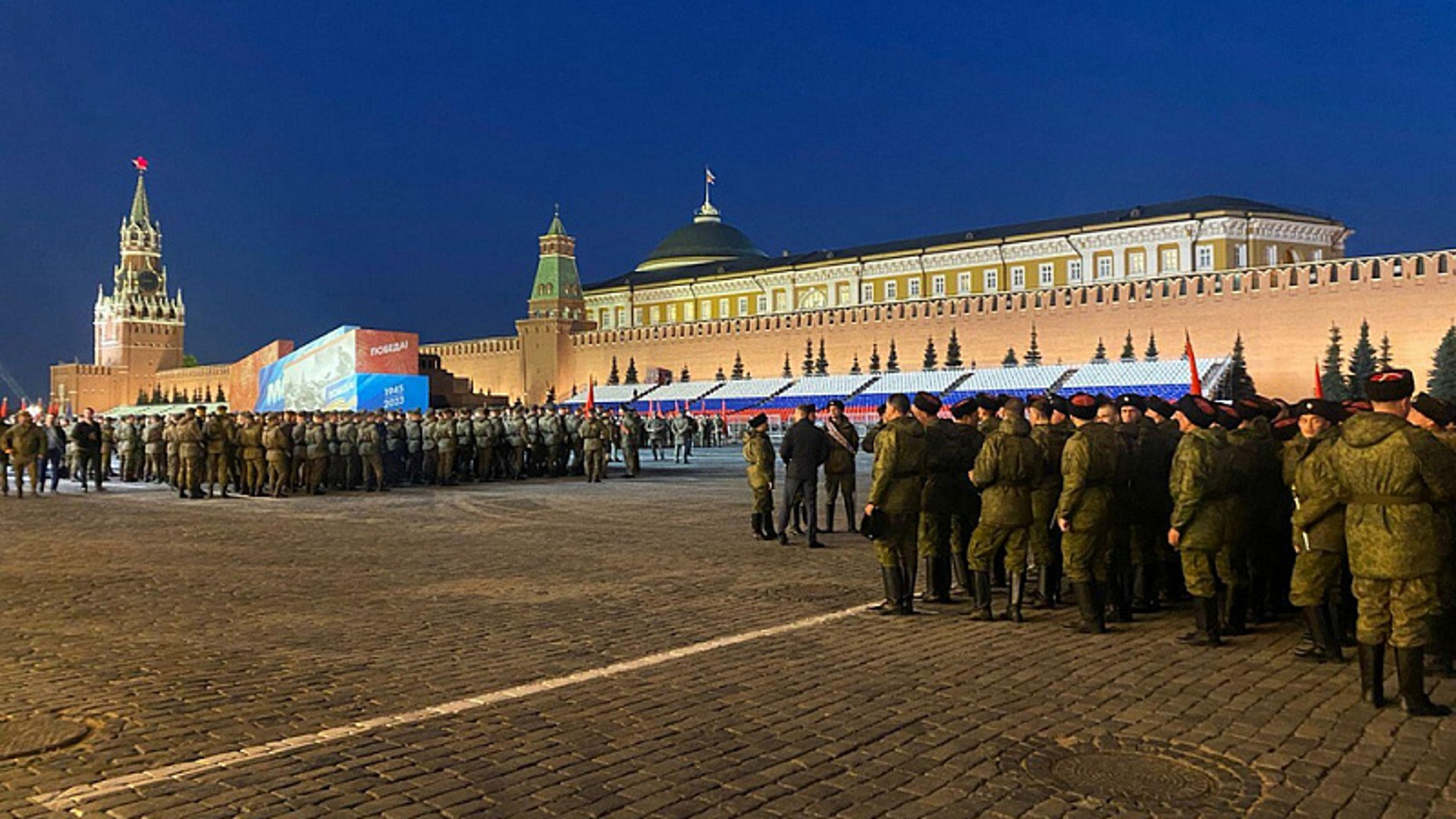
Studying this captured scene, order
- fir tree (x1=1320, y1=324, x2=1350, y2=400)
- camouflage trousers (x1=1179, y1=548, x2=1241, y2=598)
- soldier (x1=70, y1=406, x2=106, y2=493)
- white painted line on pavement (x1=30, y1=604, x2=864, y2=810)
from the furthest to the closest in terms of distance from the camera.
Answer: fir tree (x1=1320, y1=324, x2=1350, y2=400)
soldier (x1=70, y1=406, x2=106, y2=493)
camouflage trousers (x1=1179, y1=548, x2=1241, y2=598)
white painted line on pavement (x1=30, y1=604, x2=864, y2=810)

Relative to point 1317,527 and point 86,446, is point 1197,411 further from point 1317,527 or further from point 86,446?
point 86,446

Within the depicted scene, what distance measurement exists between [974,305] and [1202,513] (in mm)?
43526

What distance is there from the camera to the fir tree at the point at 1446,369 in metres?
34.6

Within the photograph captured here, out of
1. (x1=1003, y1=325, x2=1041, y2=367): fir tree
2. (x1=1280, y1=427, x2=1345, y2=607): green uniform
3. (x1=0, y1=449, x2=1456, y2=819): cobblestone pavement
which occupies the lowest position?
(x1=0, y1=449, x2=1456, y2=819): cobblestone pavement

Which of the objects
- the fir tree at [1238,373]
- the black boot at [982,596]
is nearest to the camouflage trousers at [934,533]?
the black boot at [982,596]

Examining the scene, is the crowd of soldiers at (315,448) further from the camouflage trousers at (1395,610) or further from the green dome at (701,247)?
the green dome at (701,247)

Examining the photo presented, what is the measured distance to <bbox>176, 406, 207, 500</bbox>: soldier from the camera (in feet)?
52.7

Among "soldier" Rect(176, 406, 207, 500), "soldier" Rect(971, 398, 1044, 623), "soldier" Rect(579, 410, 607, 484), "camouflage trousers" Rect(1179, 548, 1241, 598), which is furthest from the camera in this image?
"soldier" Rect(579, 410, 607, 484)

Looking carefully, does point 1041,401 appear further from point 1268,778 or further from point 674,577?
point 1268,778

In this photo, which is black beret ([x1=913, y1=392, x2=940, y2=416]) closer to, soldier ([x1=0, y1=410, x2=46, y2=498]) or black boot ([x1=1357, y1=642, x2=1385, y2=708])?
black boot ([x1=1357, y1=642, x2=1385, y2=708])

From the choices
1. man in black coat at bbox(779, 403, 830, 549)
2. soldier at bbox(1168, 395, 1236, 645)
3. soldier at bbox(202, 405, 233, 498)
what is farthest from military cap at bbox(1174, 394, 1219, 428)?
soldier at bbox(202, 405, 233, 498)

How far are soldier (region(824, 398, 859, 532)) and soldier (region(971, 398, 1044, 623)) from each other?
4.29 meters

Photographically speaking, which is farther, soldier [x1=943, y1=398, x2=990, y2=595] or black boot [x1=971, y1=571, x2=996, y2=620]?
soldier [x1=943, y1=398, x2=990, y2=595]

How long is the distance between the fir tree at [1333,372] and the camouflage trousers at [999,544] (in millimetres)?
34831
